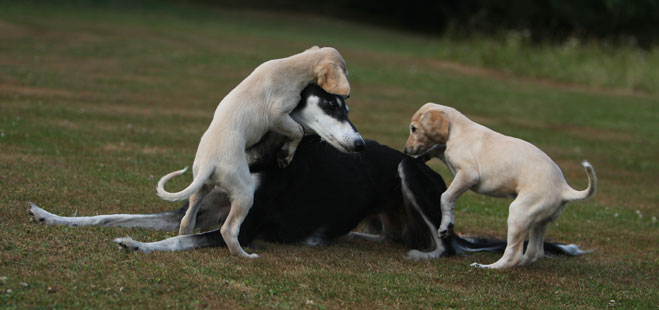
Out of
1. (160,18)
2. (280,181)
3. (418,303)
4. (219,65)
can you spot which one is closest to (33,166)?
(280,181)

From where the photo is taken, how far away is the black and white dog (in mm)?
6035

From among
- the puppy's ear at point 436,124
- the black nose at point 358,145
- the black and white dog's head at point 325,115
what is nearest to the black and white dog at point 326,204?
the black and white dog's head at point 325,115

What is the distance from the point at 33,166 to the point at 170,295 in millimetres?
4383

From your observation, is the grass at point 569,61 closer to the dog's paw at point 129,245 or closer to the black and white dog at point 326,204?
the black and white dog at point 326,204

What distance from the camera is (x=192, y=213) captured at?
238 inches

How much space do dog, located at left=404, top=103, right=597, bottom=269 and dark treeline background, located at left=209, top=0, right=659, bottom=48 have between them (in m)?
29.7

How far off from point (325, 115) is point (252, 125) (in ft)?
1.79

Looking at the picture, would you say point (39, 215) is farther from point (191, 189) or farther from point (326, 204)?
point (326, 204)

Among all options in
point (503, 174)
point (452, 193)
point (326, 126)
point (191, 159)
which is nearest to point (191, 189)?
point (326, 126)

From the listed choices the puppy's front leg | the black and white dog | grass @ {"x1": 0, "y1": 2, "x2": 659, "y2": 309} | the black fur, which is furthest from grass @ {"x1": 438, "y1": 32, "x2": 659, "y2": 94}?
the puppy's front leg

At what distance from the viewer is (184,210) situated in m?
6.62

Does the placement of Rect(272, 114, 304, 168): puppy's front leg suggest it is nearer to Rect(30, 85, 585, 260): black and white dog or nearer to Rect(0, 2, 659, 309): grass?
Rect(30, 85, 585, 260): black and white dog

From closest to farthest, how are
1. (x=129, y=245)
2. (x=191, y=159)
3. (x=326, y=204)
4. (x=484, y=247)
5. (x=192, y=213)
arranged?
(x=129, y=245) → (x=192, y=213) → (x=326, y=204) → (x=484, y=247) → (x=191, y=159)

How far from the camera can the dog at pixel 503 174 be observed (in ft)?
19.6
